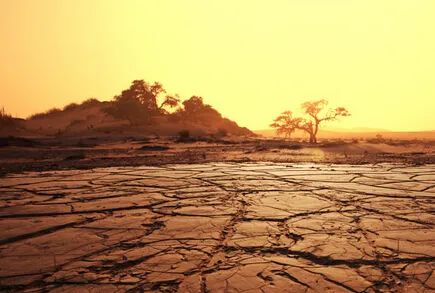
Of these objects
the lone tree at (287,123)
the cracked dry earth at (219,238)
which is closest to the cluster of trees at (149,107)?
the lone tree at (287,123)

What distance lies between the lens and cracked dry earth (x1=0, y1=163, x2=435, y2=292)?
89.5 inches

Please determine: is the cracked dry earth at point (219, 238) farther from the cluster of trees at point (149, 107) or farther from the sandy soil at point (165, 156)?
the cluster of trees at point (149, 107)

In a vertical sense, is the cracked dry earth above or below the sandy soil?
below

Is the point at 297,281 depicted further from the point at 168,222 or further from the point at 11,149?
the point at 11,149

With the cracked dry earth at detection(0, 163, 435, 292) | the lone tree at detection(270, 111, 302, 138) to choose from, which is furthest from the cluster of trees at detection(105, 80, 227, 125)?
the cracked dry earth at detection(0, 163, 435, 292)

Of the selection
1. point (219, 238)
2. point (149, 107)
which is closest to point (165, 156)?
point (219, 238)

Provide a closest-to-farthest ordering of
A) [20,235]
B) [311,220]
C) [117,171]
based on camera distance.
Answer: [20,235] < [311,220] < [117,171]

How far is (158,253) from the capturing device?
273 cm

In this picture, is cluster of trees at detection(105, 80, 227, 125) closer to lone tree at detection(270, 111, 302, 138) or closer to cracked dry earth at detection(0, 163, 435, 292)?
lone tree at detection(270, 111, 302, 138)

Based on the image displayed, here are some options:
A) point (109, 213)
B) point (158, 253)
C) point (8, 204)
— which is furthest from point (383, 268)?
point (8, 204)

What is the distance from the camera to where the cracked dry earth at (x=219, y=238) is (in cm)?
227

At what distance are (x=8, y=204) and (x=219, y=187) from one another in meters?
2.54

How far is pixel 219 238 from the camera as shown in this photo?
3.01m

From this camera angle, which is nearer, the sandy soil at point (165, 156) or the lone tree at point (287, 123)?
the sandy soil at point (165, 156)
